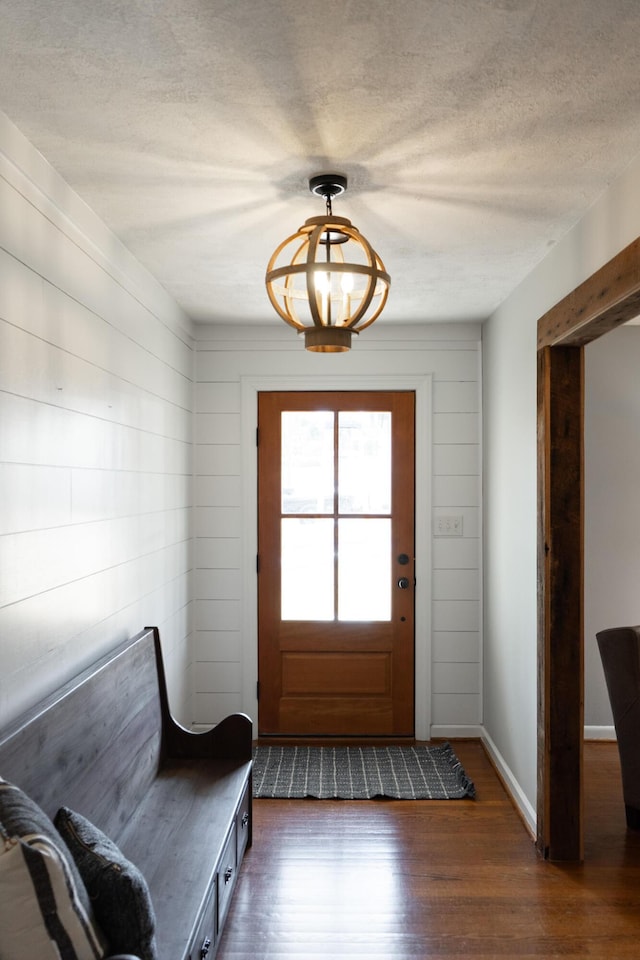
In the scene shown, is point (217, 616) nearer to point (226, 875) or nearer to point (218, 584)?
point (218, 584)

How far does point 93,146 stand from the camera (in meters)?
2.11

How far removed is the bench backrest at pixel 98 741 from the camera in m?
1.86

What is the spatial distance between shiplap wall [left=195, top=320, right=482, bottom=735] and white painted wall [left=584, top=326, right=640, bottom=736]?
2.24 feet

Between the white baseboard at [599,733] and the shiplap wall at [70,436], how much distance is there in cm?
261

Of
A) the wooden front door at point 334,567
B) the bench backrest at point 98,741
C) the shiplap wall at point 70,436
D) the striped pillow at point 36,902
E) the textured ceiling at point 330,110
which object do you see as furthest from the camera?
the wooden front door at point 334,567

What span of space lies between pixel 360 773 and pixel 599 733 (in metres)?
1.57

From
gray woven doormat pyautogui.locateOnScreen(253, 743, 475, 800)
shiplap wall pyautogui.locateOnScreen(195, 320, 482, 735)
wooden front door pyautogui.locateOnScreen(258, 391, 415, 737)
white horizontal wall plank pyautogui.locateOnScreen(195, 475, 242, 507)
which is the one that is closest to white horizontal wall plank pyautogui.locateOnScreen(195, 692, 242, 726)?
shiplap wall pyautogui.locateOnScreen(195, 320, 482, 735)

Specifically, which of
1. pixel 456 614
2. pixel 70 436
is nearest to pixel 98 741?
pixel 70 436

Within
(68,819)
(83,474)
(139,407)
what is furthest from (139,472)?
(68,819)

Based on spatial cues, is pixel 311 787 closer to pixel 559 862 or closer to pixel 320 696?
pixel 320 696

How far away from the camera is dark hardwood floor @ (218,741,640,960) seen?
8.07ft

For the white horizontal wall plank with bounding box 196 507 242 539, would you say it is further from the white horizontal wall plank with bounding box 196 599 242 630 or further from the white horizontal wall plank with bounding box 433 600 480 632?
the white horizontal wall plank with bounding box 433 600 480 632

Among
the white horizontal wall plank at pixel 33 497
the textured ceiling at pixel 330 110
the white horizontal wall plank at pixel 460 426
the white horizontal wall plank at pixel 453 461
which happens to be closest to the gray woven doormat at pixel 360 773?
the white horizontal wall plank at pixel 453 461

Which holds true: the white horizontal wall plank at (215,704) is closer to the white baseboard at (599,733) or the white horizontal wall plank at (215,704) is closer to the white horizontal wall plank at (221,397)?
the white horizontal wall plank at (221,397)
